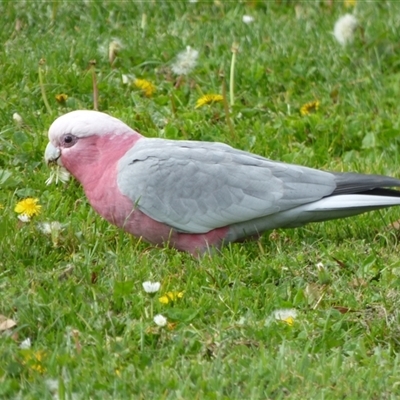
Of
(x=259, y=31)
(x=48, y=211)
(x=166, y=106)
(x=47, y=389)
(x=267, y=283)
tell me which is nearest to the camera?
(x=47, y=389)

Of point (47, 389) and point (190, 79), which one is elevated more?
point (47, 389)

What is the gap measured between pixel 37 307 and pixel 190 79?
263cm

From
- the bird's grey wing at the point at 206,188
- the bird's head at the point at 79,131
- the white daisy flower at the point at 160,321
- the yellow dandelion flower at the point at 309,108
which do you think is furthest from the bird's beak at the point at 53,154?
the yellow dandelion flower at the point at 309,108

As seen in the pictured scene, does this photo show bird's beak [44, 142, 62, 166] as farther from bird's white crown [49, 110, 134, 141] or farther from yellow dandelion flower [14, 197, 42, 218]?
yellow dandelion flower [14, 197, 42, 218]

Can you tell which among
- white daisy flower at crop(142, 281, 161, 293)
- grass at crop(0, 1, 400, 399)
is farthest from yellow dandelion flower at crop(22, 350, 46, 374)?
white daisy flower at crop(142, 281, 161, 293)

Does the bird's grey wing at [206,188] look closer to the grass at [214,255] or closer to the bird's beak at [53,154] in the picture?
the grass at [214,255]

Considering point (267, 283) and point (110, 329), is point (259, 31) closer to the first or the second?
point (267, 283)

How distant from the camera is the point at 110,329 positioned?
3531 mm

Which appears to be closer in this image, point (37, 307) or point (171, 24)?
point (37, 307)

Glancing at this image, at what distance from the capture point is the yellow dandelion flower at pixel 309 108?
5.70 metres

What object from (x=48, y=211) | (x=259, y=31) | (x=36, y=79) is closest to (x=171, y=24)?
(x=259, y=31)

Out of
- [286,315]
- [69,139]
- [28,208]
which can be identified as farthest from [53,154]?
[286,315]

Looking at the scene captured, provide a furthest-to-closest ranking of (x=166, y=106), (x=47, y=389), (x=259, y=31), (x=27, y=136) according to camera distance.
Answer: (x=259, y=31), (x=166, y=106), (x=27, y=136), (x=47, y=389)

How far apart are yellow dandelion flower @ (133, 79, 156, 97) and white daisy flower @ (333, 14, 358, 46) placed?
1282mm
